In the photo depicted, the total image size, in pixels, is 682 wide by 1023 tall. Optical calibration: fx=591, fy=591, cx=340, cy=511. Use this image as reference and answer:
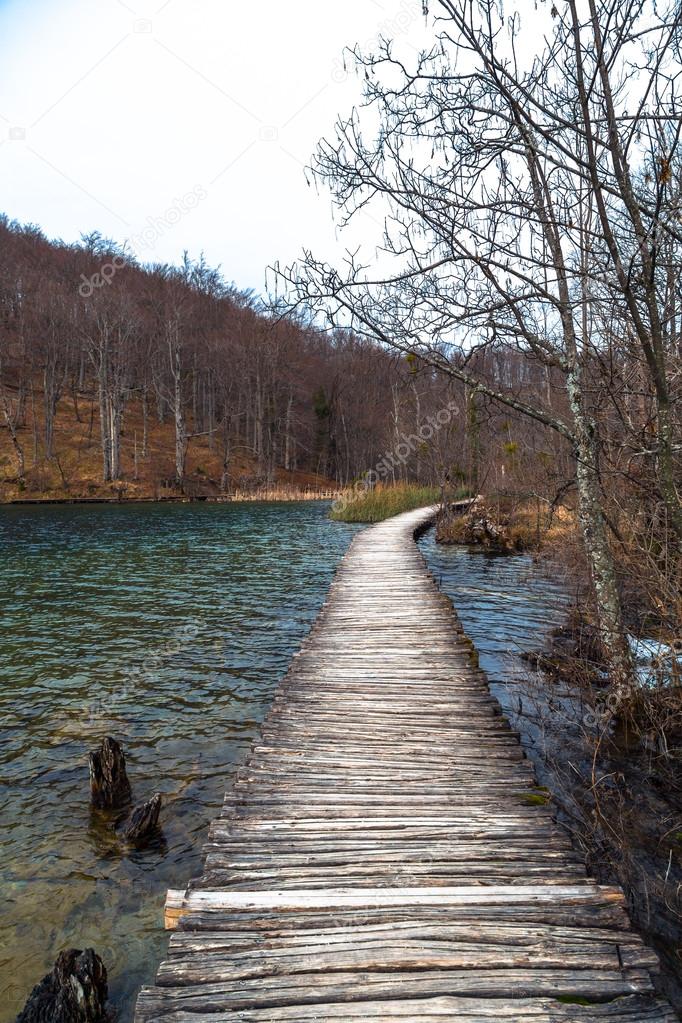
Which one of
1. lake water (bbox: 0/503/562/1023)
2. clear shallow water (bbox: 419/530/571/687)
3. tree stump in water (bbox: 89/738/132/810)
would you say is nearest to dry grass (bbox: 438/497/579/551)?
clear shallow water (bbox: 419/530/571/687)

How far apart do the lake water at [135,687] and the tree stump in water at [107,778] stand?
0.14 metres

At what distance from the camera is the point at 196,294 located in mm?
47594

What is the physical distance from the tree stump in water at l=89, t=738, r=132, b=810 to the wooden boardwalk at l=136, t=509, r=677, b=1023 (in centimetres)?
110

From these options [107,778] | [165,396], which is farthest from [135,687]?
[165,396]

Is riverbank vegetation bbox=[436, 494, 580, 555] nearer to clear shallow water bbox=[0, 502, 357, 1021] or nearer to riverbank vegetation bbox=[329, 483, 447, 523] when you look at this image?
clear shallow water bbox=[0, 502, 357, 1021]

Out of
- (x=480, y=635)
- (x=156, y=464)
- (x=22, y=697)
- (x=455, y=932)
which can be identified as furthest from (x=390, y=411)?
(x=455, y=932)

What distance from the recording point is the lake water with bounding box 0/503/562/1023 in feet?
10.7

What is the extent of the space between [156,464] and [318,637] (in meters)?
34.2

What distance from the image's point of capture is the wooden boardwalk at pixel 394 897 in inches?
80.6

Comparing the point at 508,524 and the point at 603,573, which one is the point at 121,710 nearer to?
the point at 603,573

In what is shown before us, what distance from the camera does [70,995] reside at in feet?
8.23

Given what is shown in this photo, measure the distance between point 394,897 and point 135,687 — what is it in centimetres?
475

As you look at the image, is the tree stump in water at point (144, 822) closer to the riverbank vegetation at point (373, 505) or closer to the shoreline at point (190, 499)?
the riverbank vegetation at point (373, 505)

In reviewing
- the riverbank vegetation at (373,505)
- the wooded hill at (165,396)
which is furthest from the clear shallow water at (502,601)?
the wooded hill at (165,396)
